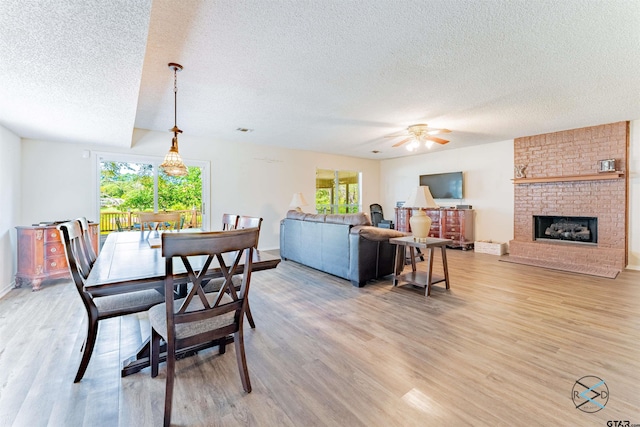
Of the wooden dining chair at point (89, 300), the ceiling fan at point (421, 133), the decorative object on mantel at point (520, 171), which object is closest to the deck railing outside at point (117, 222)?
the wooden dining chair at point (89, 300)

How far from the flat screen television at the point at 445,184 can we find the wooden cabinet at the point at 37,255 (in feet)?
23.7

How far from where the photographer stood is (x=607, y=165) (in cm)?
460

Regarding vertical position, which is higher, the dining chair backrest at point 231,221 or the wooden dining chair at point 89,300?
the dining chair backrest at point 231,221

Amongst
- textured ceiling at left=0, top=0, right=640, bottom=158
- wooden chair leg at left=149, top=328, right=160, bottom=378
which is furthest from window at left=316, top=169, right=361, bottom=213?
wooden chair leg at left=149, top=328, right=160, bottom=378

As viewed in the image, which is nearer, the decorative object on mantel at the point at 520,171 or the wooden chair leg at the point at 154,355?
the wooden chair leg at the point at 154,355

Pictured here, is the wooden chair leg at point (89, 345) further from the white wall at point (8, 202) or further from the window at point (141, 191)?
the window at point (141, 191)

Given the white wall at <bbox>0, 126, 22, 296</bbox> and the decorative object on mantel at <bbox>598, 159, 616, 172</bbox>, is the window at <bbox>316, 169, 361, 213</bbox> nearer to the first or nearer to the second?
the decorative object on mantel at <bbox>598, 159, 616, 172</bbox>

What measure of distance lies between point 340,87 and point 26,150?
4.58 meters

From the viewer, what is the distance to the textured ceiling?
1819mm

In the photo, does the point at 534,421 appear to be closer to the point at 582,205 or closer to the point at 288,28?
the point at 288,28

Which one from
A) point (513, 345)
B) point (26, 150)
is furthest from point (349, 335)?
point (26, 150)

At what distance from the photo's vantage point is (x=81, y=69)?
6.73 feet

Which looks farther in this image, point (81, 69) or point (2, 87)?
point (2, 87)

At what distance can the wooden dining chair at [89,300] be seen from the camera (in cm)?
169
